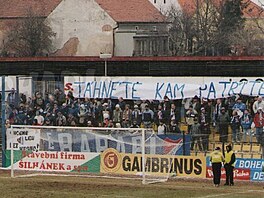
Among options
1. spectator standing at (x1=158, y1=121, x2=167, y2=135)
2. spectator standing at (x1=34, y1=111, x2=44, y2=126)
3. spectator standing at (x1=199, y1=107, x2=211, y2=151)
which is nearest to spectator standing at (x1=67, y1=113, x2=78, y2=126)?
spectator standing at (x1=34, y1=111, x2=44, y2=126)

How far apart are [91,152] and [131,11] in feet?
208

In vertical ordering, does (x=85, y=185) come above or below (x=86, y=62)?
below

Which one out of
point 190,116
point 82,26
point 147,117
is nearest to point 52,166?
point 147,117

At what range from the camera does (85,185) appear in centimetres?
3148

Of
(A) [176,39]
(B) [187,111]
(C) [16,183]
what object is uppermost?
(A) [176,39]

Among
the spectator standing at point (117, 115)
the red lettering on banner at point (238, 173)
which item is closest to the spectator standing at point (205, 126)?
the red lettering on banner at point (238, 173)

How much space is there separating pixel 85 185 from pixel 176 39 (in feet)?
215

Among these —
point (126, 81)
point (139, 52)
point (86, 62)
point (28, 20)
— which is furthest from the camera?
point (28, 20)

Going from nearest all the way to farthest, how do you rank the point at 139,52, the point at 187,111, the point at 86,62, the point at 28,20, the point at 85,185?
1. the point at 85,185
2. the point at 187,111
3. the point at 86,62
4. the point at 139,52
5. the point at 28,20

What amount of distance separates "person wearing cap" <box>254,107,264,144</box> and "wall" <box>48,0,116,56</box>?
5627 cm

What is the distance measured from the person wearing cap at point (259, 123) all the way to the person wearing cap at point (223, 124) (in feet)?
3.72

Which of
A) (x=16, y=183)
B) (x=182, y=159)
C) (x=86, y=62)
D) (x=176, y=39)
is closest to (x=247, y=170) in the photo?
(x=182, y=159)

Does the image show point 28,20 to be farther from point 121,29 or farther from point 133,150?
point 133,150

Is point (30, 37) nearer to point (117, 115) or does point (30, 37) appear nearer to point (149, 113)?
point (117, 115)
